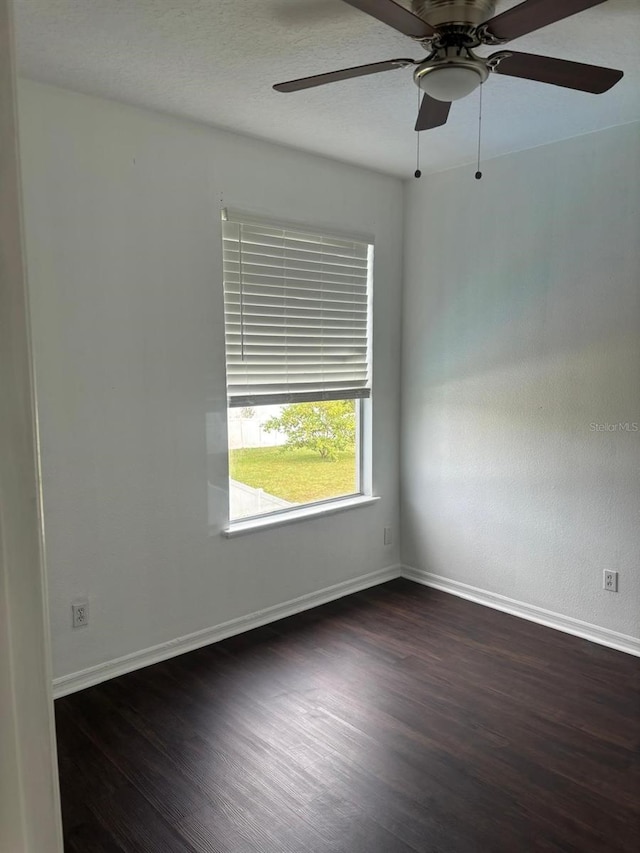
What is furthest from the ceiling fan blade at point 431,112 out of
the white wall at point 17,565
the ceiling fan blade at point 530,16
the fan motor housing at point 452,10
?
the white wall at point 17,565

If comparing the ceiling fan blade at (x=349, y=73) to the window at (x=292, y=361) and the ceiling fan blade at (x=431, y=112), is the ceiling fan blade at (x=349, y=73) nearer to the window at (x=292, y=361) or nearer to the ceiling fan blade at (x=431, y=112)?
the ceiling fan blade at (x=431, y=112)

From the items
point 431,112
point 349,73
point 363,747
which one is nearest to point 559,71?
point 431,112


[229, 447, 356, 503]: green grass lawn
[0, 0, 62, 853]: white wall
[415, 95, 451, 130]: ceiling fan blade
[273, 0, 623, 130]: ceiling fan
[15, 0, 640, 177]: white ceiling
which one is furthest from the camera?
[229, 447, 356, 503]: green grass lawn

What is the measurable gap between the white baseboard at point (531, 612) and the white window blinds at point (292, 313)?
1.30 meters

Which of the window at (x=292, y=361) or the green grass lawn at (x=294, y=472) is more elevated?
the window at (x=292, y=361)

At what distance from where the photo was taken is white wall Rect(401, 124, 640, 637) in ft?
10.3

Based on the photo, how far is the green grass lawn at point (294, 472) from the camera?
11.4 ft

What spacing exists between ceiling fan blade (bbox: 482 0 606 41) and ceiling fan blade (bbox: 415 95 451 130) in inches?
16.3

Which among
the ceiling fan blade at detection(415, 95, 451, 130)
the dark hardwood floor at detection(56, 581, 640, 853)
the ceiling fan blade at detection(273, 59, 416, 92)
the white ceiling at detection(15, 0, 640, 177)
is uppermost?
the white ceiling at detection(15, 0, 640, 177)

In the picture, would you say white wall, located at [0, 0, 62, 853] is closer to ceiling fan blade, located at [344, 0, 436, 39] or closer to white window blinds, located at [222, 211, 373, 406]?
ceiling fan blade, located at [344, 0, 436, 39]

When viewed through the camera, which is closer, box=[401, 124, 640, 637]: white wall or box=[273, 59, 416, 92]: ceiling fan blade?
box=[273, 59, 416, 92]: ceiling fan blade

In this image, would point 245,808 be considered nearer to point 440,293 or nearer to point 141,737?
point 141,737

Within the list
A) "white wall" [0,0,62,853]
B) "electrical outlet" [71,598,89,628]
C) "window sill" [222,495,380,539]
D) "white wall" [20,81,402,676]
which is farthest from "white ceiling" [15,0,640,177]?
"electrical outlet" [71,598,89,628]

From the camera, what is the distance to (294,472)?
3.74 metres
